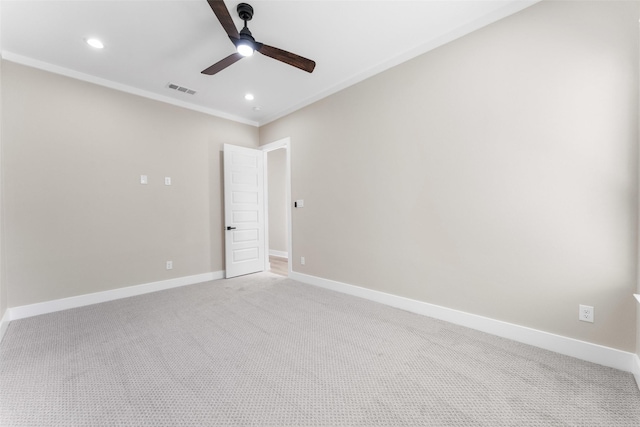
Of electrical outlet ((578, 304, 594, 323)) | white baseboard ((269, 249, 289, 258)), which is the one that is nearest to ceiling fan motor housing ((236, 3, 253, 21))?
electrical outlet ((578, 304, 594, 323))

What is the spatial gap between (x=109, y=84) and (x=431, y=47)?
12.6 feet

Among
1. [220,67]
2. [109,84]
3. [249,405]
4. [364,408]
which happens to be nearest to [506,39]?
[220,67]

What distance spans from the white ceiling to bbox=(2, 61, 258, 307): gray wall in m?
0.33

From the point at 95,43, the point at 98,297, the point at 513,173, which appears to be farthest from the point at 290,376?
the point at 95,43

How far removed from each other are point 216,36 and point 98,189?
2.36 metres

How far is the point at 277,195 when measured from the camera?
22.3 feet

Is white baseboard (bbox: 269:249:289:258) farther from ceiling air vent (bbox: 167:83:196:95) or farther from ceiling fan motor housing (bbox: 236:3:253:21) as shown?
ceiling fan motor housing (bbox: 236:3:253:21)

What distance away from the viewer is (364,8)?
2164mm

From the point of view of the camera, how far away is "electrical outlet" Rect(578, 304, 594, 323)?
1.86 m

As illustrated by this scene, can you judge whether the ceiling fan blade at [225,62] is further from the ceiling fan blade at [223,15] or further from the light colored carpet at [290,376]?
the light colored carpet at [290,376]

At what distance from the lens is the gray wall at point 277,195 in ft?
22.0

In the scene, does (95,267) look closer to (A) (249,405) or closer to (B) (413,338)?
(A) (249,405)

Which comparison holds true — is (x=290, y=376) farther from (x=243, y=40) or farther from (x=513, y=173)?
(x=243, y=40)

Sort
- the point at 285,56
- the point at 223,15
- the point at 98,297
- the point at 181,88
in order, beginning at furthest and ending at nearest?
the point at 181,88
the point at 98,297
the point at 285,56
the point at 223,15
